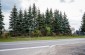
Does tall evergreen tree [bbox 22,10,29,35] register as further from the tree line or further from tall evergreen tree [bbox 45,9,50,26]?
tall evergreen tree [bbox 45,9,50,26]

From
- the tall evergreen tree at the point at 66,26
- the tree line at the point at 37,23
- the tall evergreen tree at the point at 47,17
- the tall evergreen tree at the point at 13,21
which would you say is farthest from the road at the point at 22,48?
the tall evergreen tree at the point at 66,26

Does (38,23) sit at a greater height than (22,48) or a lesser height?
greater

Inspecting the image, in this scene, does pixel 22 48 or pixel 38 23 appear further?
pixel 38 23

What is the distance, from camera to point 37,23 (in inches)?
2960

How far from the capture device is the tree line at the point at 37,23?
68.4 meters

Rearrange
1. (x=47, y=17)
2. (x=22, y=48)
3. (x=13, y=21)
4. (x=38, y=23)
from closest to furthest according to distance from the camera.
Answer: (x=22, y=48) → (x=13, y=21) → (x=38, y=23) → (x=47, y=17)

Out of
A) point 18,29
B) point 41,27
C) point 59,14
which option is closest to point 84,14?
point 59,14

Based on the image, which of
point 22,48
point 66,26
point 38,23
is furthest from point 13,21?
point 22,48

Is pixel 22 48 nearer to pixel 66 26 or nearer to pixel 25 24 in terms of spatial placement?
pixel 25 24

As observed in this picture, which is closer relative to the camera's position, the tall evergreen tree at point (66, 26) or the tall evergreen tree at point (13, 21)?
the tall evergreen tree at point (13, 21)

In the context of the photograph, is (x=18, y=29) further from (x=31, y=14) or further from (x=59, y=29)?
(x=59, y=29)

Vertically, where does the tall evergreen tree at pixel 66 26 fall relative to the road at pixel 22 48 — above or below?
above

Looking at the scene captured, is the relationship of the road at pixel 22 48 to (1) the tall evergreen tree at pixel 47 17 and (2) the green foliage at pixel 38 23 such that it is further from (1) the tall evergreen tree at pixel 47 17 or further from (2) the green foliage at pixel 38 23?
(1) the tall evergreen tree at pixel 47 17

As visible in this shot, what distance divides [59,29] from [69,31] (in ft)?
24.2
